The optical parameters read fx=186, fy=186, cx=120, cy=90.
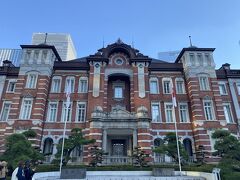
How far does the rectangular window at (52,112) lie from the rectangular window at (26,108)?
204 centimetres

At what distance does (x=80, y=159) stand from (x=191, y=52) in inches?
717

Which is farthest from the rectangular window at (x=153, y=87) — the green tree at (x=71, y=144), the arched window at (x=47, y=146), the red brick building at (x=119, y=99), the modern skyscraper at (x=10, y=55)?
the modern skyscraper at (x=10, y=55)

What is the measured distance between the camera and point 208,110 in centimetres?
2105

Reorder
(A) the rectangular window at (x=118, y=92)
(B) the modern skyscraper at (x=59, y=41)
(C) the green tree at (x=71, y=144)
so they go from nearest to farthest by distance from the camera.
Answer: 1. (C) the green tree at (x=71, y=144)
2. (A) the rectangular window at (x=118, y=92)
3. (B) the modern skyscraper at (x=59, y=41)

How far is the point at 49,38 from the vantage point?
8012cm

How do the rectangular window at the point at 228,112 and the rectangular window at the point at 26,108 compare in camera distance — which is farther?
the rectangular window at the point at 228,112

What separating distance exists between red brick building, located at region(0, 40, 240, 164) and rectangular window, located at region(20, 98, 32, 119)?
0.16 feet

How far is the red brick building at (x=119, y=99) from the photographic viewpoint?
19.5 m

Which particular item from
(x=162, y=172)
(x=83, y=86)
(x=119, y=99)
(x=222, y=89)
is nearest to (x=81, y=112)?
(x=83, y=86)

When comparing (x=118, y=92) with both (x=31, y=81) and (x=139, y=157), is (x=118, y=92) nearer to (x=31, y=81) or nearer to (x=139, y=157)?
(x=139, y=157)

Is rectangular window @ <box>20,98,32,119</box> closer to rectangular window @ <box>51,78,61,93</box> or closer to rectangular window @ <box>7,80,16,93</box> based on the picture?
rectangular window @ <box>51,78,61,93</box>

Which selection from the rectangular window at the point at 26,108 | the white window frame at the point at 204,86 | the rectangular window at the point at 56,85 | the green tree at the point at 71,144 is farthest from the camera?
the rectangular window at the point at 56,85

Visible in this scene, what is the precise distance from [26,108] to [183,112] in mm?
17927

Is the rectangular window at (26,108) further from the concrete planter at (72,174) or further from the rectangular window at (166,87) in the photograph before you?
the rectangular window at (166,87)
